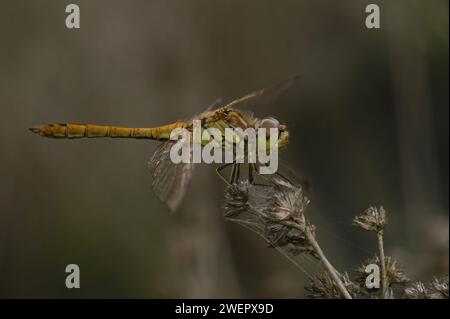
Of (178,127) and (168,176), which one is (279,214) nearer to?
(168,176)

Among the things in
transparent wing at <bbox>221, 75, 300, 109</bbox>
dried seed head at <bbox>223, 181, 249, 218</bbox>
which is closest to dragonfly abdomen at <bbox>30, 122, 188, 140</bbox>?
transparent wing at <bbox>221, 75, 300, 109</bbox>

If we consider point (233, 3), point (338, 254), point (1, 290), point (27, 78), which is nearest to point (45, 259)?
point (1, 290)

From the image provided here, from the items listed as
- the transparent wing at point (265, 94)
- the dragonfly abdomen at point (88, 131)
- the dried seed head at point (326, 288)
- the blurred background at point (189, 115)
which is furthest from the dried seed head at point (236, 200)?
the blurred background at point (189, 115)

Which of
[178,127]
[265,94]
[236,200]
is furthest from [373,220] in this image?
[265,94]

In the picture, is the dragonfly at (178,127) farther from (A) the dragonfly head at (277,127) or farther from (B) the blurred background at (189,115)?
(B) the blurred background at (189,115)

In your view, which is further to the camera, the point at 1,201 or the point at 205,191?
the point at 1,201
